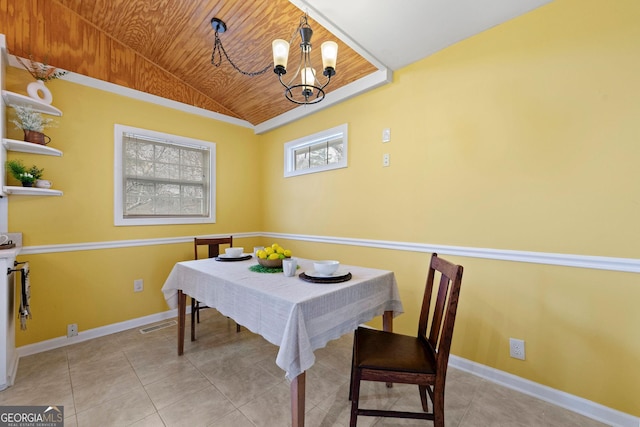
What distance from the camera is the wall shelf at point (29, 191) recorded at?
2049mm

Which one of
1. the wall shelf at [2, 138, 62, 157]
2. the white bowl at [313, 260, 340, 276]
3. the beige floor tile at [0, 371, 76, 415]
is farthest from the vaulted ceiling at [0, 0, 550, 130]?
the beige floor tile at [0, 371, 76, 415]

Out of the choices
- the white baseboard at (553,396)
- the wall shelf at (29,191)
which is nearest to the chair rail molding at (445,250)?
the wall shelf at (29,191)

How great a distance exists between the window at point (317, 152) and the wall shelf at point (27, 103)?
7.54 ft

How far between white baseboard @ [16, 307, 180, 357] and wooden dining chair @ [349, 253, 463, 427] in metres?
2.57

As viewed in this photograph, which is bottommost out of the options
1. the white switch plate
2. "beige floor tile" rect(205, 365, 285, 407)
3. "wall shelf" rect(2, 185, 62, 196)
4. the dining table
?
"beige floor tile" rect(205, 365, 285, 407)

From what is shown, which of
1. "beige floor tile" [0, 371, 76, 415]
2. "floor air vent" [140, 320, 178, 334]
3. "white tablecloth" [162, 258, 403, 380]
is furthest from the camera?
"floor air vent" [140, 320, 178, 334]

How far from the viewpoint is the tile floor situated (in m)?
1.59

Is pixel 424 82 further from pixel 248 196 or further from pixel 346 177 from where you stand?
pixel 248 196

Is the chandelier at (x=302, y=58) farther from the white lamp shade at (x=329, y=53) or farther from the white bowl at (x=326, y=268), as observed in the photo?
the white bowl at (x=326, y=268)

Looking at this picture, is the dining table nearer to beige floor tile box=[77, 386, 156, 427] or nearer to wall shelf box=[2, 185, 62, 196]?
beige floor tile box=[77, 386, 156, 427]

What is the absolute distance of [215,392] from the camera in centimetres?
183

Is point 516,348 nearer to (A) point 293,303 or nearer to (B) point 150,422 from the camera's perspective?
(A) point 293,303

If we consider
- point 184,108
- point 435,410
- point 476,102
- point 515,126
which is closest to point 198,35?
point 184,108

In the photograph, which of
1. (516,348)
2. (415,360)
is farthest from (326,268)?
(516,348)
